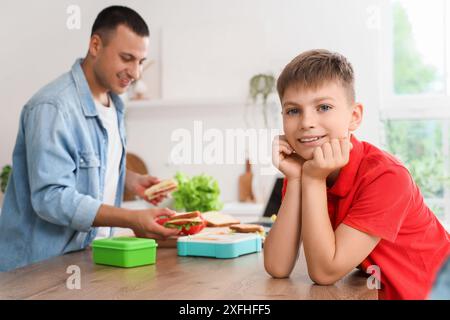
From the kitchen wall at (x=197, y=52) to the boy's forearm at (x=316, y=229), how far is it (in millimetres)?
2852

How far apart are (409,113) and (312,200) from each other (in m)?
3.09

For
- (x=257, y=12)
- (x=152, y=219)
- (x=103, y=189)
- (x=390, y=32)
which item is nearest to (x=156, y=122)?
(x=257, y=12)

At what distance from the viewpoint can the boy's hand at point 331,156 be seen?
1.14 metres

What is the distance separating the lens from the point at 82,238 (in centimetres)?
195

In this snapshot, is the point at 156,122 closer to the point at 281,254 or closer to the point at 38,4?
the point at 38,4

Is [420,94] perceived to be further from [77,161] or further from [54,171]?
[54,171]

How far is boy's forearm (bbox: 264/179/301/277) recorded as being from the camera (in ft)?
4.02

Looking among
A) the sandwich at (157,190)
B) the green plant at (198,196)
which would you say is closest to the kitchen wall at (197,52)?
the green plant at (198,196)

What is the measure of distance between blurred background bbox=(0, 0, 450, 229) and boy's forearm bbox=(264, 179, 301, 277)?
2816mm

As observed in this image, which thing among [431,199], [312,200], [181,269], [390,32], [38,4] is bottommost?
[431,199]

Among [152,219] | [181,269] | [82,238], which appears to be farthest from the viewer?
[82,238]

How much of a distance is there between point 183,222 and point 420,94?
9.41 ft

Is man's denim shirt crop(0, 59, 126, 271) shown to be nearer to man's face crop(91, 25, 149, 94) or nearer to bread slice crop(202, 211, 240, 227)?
man's face crop(91, 25, 149, 94)

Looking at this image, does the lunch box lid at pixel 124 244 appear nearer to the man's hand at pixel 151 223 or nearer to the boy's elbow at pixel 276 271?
the man's hand at pixel 151 223
